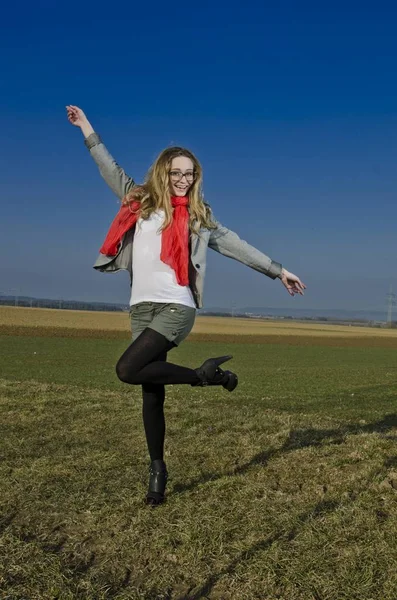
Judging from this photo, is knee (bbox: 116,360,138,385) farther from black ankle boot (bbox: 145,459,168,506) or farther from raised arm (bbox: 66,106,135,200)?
raised arm (bbox: 66,106,135,200)

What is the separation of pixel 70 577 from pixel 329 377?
80.6 ft

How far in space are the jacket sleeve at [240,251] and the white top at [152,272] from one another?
1.60ft

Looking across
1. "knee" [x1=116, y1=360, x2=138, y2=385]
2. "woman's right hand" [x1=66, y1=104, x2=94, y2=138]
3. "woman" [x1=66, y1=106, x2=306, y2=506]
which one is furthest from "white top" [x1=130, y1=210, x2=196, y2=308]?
"woman's right hand" [x1=66, y1=104, x2=94, y2=138]

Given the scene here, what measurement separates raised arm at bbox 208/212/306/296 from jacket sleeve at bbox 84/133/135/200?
730mm

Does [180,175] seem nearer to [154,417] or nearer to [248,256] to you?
[248,256]

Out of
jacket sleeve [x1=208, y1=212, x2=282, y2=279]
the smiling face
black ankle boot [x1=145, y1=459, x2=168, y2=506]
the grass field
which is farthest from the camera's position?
jacket sleeve [x1=208, y1=212, x2=282, y2=279]

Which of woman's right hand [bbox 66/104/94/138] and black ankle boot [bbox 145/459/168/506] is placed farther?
woman's right hand [bbox 66/104/94/138]

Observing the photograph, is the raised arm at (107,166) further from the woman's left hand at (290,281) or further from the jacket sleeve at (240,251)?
the woman's left hand at (290,281)

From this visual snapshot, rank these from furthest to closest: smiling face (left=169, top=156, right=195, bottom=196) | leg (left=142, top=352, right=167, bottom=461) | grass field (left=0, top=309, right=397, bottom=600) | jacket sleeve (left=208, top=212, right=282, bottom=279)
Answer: jacket sleeve (left=208, top=212, right=282, bottom=279) < leg (left=142, top=352, right=167, bottom=461) < smiling face (left=169, top=156, right=195, bottom=196) < grass field (left=0, top=309, right=397, bottom=600)

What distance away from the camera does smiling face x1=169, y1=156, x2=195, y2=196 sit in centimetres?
437

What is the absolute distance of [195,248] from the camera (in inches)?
173

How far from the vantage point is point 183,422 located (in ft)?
24.7

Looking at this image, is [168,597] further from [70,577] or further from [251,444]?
[251,444]

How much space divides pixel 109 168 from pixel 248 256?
125cm
